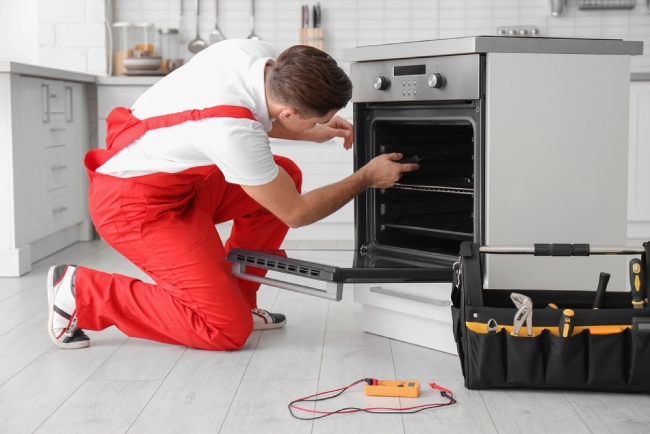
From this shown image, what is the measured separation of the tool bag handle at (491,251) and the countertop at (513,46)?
1.72ft

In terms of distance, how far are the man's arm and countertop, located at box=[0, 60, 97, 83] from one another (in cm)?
182

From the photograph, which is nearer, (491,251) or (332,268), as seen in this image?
(491,251)

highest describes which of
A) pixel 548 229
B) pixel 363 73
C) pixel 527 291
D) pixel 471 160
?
pixel 363 73

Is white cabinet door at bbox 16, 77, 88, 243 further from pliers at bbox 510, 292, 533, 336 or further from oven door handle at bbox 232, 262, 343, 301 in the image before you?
pliers at bbox 510, 292, 533, 336

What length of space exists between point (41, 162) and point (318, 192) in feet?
7.32

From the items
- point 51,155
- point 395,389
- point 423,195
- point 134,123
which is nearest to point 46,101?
point 51,155

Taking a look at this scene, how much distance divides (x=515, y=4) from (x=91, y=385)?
12.7 ft

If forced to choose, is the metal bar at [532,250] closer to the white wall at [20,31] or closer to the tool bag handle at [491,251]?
the tool bag handle at [491,251]

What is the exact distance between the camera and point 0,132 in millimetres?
3789

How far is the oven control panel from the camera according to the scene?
234 cm

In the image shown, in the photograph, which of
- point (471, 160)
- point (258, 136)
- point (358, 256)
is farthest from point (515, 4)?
point (258, 136)

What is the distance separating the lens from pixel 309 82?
7.23 feet

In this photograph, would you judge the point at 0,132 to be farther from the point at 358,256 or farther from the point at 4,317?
the point at 358,256

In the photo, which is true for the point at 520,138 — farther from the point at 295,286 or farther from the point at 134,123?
the point at 134,123
